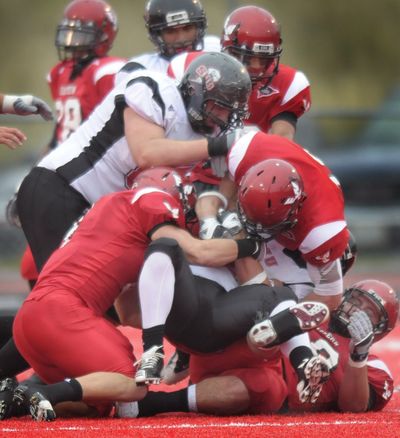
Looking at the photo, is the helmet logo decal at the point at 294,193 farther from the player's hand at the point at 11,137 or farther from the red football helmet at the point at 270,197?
the player's hand at the point at 11,137

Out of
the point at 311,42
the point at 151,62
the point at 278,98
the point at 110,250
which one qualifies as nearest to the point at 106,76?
the point at 151,62

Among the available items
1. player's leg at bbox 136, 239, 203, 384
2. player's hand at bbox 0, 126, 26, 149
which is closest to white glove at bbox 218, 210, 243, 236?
player's leg at bbox 136, 239, 203, 384

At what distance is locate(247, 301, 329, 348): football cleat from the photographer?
5.27 metres

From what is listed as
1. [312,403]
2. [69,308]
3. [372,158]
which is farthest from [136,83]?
[372,158]

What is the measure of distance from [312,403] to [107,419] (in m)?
0.87

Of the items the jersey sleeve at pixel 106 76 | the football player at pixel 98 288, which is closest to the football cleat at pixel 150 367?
the football player at pixel 98 288

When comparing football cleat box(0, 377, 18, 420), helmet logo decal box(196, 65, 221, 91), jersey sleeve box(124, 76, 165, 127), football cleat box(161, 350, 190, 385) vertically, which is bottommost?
football cleat box(161, 350, 190, 385)

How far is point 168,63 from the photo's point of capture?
7008 mm

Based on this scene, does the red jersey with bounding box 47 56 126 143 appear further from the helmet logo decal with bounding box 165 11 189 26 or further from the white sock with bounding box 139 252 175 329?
the white sock with bounding box 139 252 175 329

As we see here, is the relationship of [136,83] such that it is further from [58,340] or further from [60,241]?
[58,340]

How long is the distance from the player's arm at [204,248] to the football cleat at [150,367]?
435 millimetres

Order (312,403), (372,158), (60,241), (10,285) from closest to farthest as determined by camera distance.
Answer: (312,403), (60,241), (10,285), (372,158)

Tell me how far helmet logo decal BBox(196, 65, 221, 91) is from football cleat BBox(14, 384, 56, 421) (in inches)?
60.7

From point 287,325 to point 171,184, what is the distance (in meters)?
0.79
